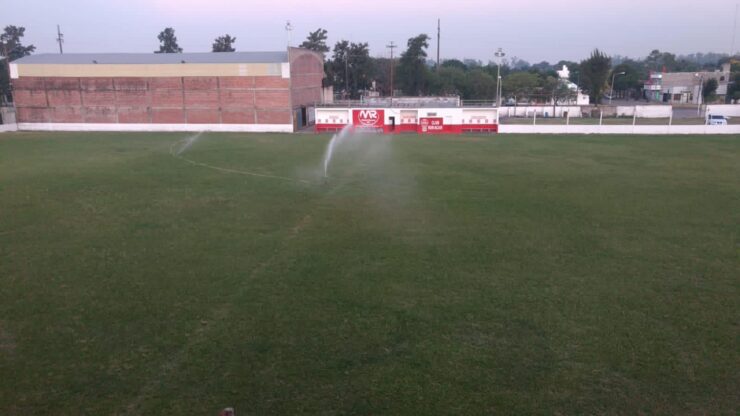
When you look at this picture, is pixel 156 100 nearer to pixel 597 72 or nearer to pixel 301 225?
pixel 301 225

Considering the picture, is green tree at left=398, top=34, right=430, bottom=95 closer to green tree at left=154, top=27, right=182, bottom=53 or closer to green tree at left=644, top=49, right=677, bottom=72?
green tree at left=154, top=27, right=182, bottom=53

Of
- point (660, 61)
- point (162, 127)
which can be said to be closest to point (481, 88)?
point (162, 127)

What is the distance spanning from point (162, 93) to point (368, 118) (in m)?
18.5

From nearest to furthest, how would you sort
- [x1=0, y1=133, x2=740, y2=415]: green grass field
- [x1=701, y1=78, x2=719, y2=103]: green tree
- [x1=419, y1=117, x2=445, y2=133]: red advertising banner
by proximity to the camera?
[x1=0, y1=133, x2=740, y2=415]: green grass field → [x1=419, y1=117, x2=445, y2=133]: red advertising banner → [x1=701, y1=78, x2=719, y2=103]: green tree

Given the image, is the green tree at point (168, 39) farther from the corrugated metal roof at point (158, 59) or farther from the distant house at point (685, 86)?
the distant house at point (685, 86)

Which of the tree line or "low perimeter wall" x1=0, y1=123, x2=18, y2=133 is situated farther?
the tree line

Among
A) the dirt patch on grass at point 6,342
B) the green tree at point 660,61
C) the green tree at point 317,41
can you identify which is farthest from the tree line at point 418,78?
the green tree at point 660,61

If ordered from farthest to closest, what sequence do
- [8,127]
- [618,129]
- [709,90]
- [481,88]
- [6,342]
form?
[709,90] < [481,88] < [8,127] < [618,129] < [6,342]

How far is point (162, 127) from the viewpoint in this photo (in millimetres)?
50500

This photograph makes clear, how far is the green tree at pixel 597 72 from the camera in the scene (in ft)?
236

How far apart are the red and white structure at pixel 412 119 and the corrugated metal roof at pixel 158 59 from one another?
23.5 feet

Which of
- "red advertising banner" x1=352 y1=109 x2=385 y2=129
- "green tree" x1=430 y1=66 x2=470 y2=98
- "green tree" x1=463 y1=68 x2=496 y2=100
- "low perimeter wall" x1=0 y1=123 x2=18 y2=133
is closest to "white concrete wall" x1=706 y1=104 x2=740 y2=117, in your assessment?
"green tree" x1=463 y1=68 x2=496 y2=100

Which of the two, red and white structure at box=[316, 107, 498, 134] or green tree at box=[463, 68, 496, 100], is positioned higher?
green tree at box=[463, 68, 496, 100]

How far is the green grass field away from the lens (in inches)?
313
